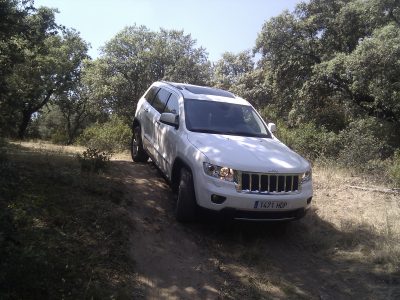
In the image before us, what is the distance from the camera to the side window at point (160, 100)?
7765 mm

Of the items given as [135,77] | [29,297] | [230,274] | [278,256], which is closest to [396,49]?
[278,256]

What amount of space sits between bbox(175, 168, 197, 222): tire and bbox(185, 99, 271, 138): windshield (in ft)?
Answer: 3.27

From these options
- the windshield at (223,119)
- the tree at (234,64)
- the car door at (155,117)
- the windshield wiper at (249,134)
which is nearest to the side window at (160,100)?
the car door at (155,117)

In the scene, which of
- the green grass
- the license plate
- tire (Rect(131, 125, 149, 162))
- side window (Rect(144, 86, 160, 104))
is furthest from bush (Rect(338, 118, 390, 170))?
the green grass

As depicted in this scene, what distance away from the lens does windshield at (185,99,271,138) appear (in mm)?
6566

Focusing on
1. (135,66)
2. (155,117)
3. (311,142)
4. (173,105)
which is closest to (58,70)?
(135,66)

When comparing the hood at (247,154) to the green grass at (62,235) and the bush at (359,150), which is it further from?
the bush at (359,150)

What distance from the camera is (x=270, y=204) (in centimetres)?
534

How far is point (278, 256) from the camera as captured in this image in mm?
5512

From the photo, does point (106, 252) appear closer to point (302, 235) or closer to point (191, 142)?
point (191, 142)

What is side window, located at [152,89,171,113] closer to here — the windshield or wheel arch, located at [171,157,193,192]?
the windshield

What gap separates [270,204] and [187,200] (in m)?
1.12

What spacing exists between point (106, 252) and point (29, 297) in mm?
1272

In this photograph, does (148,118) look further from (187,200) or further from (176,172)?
(187,200)
